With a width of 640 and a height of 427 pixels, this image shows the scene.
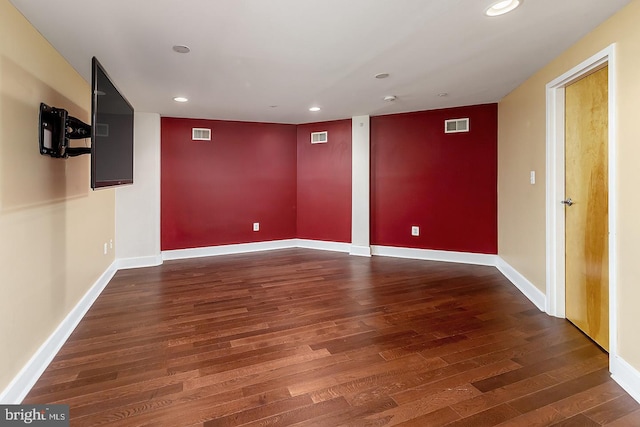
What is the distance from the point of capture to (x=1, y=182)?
174 centimetres

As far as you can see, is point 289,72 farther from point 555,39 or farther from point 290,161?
point 290,161

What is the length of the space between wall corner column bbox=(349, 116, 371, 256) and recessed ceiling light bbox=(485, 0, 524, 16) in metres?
3.14

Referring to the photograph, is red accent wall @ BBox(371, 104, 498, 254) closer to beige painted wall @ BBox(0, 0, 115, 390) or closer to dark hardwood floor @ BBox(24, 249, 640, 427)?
dark hardwood floor @ BBox(24, 249, 640, 427)

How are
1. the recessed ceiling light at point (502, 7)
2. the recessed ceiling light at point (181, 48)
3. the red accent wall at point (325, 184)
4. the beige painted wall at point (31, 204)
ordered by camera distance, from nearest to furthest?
1. the beige painted wall at point (31, 204)
2. the recessed ceiling light at point (502, 7)
3. the recessed ceiling light at point (181, 48)
4. the red accent wall at point (325, 184)

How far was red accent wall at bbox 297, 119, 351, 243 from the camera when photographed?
5508 mm

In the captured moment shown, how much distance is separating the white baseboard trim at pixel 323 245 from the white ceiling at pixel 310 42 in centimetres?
255

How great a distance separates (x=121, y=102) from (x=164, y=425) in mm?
2263

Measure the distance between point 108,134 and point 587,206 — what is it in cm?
345

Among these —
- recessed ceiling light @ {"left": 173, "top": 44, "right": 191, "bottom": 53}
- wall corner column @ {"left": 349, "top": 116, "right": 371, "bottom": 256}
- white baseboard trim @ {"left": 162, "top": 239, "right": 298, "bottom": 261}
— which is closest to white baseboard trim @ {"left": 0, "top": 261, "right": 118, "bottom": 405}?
white baseboard trim @ {"left": 162, "top": 239, "right": 298, "bottom": 261}

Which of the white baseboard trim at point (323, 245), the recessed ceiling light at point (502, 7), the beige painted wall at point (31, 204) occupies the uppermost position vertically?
the recessed ceiling light at point (502, 7)

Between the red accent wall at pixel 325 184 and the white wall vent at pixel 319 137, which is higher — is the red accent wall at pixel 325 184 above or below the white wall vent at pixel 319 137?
below

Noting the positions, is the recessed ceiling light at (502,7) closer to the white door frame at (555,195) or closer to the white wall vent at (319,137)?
the white door frame at (555,195)

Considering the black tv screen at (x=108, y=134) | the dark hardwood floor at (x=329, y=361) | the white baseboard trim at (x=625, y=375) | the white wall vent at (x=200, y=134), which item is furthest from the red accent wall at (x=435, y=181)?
the black tv screen at (x=108, y=134)

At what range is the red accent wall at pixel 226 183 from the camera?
5082mm
